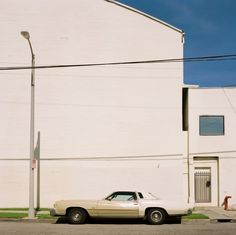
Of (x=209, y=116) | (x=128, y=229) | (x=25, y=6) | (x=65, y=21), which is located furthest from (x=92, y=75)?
(x=128, y=229)

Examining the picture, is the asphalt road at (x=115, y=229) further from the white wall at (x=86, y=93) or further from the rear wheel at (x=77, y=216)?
the white wall at (x=86, y=93)

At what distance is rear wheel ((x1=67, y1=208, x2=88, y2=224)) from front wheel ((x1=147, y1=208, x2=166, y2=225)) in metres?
2.49

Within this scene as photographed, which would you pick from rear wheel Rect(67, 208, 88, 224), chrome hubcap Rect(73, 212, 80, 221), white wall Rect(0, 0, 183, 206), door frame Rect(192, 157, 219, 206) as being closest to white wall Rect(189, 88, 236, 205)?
door frame Rect(192, 157, 219, 206)

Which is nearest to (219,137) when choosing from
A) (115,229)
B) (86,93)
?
(86,93)

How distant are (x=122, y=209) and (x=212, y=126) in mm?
10072

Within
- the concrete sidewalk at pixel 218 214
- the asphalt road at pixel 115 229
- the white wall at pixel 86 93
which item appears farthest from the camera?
the white wall at pixel 86 93

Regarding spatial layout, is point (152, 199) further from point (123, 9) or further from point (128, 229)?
point (123, 9)

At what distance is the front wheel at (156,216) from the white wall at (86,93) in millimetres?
7094

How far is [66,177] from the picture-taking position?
2561 cm

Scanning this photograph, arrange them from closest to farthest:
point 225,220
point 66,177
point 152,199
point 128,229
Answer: point 128,229
point 152,199
point 225,220
point 66,177

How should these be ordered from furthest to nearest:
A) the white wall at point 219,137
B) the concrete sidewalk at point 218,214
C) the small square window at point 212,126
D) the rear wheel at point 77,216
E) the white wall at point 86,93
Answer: the small square window at point 212,126, the white wall at point 219,137, the white wall at point 86,93, the concrete sidewalk at point 218,214, the rear wheel at point 77,216

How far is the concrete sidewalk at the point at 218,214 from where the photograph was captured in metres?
20.6

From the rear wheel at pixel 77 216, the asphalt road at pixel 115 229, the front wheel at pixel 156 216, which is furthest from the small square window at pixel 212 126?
the rear wheel at pixel 77 216

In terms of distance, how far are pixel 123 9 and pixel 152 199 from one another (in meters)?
11.8
